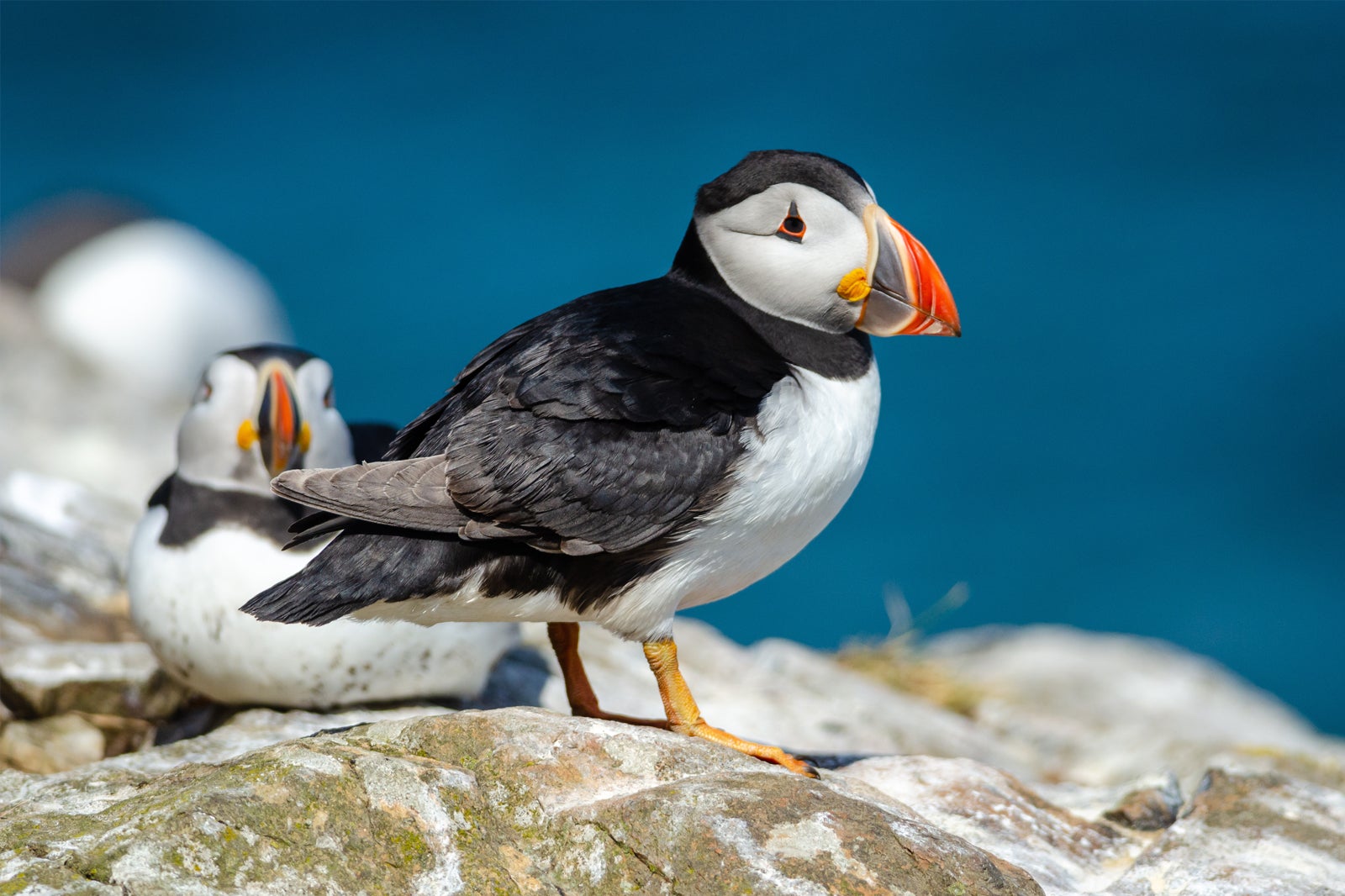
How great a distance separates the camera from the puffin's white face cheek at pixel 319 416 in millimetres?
4594

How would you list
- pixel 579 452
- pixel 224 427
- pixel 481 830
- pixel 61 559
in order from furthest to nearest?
pixel 61 559 → pixel 224 427 → pixel 579 452 → pixel 481 830

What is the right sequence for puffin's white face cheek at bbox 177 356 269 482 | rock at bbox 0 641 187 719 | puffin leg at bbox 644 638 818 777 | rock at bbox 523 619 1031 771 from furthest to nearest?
1. rock at bbox 523 619 1031 771
2. rock at bbox 0 641 187 719
3. puffin's white face cheek at bbox 177 356 269 482
4. puffin leg at bbox 644 638 818 777

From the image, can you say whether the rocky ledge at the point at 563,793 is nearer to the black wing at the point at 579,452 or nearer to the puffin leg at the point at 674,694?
the puffin leg at the point at 674,694

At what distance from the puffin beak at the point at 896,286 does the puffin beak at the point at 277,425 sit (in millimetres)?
1826

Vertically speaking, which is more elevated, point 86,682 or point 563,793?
point 563,793

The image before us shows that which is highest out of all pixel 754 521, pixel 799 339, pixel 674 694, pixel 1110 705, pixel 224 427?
pixel 799 339

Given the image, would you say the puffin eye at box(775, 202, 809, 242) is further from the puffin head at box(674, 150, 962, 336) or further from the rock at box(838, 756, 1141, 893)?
the rock at box(838, 756, 1141, 893)

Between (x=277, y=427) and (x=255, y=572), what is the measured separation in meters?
0.47

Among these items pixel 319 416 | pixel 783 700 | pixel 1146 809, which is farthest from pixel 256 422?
pixel 1146 809

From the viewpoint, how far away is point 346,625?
4.46m

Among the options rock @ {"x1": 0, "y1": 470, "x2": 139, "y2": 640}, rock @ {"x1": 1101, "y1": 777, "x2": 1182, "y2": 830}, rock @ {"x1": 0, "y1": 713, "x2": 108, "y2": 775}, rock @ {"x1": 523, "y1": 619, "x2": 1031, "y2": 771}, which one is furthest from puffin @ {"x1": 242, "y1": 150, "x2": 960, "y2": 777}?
rock @ {"x1": 0, "y1": 470, "x2": 139, "y2": 640}

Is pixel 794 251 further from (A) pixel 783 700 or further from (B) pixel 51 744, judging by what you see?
(B) pixel 51 744

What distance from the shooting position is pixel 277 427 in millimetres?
4477

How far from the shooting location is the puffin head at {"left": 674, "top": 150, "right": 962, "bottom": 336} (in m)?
3.92
